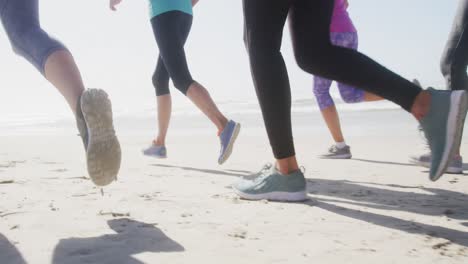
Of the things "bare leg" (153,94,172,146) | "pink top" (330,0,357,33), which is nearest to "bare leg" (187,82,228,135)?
"bare leg" (153,94,172,146)

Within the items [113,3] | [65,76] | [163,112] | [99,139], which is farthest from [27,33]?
[163,112]

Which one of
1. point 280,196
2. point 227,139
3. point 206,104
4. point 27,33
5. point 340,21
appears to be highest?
point 340,21

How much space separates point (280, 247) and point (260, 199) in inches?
28.0

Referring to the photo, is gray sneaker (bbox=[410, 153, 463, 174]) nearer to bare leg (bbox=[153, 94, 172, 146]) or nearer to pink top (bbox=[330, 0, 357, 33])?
pink top (bbox=[330, 0, 357, 33])

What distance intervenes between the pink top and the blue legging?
2.60 metres

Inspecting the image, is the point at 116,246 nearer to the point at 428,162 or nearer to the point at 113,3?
the point at 428,162

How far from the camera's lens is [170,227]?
5.09 feet

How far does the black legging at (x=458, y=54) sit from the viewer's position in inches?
99.4

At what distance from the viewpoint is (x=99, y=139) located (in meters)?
1.60

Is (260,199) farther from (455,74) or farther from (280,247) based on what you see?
Answer: (455,74)

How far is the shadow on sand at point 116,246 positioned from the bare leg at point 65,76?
525 millimetres

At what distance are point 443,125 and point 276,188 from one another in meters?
0.77

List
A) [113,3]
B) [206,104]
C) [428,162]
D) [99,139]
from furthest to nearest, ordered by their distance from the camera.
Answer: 1. [113,3]
2. [206,104]
3. [428,162]
4. [99,139]

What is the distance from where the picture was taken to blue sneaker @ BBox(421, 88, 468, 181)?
1.70 metres
